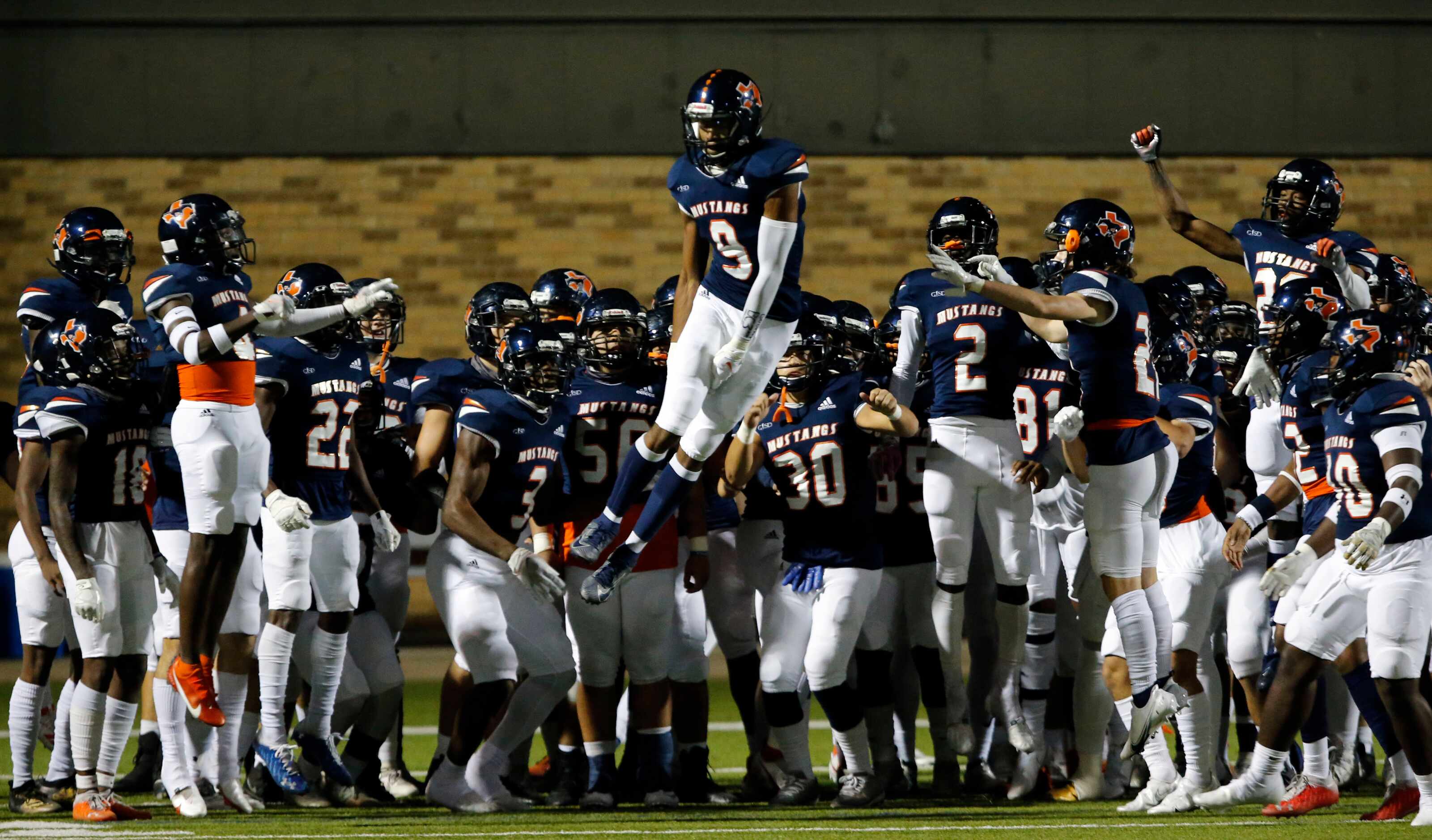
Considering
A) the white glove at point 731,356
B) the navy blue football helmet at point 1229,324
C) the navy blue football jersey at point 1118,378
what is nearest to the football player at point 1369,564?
the navy blue football jersey at point 1118,378

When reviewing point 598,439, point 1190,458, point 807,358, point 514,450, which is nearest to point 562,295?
point 598,439

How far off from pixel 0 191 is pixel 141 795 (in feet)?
31.6

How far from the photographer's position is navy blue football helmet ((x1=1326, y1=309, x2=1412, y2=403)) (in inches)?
246

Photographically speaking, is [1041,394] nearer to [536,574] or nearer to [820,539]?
[820,539]

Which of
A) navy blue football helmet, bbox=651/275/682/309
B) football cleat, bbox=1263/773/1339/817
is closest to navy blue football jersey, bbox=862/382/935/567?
navy blue football helmet, bbox=651/275/682/309

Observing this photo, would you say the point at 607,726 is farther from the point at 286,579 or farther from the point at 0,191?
the point at 0,191

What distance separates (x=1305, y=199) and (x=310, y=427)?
4.89 m

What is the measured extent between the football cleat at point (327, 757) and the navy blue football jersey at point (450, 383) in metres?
1.65

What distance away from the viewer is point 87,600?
662 centimetres

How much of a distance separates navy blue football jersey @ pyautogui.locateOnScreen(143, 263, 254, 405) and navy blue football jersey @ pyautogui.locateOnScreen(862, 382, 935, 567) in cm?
297

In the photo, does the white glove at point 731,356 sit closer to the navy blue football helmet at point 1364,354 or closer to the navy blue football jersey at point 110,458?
the navy blue football helmet at point 1364,354

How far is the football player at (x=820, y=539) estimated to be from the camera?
700 cm

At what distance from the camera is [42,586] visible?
7254 millimetres

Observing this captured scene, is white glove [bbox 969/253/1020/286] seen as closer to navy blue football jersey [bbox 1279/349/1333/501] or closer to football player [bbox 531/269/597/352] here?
navy blue football jersey [bbox 1279/349/1333/501]
